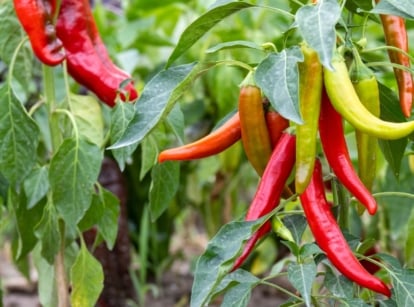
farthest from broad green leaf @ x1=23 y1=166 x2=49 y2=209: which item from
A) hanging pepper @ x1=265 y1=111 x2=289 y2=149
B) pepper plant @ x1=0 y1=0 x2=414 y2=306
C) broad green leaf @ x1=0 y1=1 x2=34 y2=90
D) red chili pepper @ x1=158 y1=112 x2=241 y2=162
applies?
hanging pepper @ x1=265 y1=111 x2=289 y2=149

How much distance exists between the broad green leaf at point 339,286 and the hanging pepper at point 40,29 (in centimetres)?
62

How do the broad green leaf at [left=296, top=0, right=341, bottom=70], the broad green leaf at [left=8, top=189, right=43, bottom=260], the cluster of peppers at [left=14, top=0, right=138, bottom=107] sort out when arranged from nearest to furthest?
the broad green leaf at [left=296, top=0, right=341, bottom=70] < the cluster of peppers at [left=14, top=0, right=138, bottom=107] < the broad green leaf at [left=8, top=189, right=43, bottom=260]

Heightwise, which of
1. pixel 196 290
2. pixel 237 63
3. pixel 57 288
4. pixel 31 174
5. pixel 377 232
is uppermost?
pixel 237 63

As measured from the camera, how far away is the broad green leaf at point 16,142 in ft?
5.06

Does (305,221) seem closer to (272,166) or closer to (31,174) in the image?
(272,166)

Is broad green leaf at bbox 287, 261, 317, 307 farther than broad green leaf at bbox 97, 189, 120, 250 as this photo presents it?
No

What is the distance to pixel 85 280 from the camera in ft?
5.36

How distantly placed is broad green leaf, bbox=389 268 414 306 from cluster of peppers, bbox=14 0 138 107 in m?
0.57

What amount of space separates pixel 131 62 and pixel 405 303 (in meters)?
1.54

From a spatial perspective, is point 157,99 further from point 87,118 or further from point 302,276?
point 87,118

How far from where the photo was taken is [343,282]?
1.28 meters

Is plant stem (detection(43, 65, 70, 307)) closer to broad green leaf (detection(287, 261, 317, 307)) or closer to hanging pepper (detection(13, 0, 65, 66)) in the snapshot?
hanging pepper (detection(13, 0, 65, 66))

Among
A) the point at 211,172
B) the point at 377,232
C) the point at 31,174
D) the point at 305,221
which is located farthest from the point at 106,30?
the point at 305,221

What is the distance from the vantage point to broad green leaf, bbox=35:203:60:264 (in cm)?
162
